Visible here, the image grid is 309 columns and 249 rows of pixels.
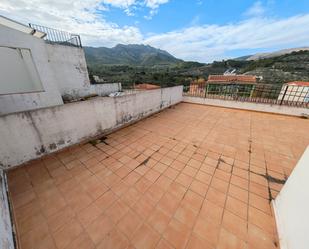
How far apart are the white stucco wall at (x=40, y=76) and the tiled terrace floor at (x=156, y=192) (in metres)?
2.26

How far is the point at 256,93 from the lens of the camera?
596cm

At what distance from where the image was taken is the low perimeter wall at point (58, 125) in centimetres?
222

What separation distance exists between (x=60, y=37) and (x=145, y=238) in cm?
829

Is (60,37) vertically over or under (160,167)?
over

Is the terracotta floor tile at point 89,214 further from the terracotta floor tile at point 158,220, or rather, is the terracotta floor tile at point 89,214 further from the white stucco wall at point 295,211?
the white stucco wall at point 295,211

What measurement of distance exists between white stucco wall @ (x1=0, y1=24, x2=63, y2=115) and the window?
0.14 m

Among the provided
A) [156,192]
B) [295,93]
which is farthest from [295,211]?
[295,93]

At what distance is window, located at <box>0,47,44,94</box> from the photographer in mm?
3508

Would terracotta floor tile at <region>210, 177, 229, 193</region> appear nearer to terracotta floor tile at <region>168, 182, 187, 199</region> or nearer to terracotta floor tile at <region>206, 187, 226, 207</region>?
terracotta floor tile at <region>206, 187, 226, 207</region>

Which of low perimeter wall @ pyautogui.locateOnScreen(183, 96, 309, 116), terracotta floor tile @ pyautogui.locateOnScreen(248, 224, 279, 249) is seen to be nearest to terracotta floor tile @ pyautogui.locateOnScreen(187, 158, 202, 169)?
terracotta floor tile @ pyautogui.locateOnScreen(248, 224, 279, 249)

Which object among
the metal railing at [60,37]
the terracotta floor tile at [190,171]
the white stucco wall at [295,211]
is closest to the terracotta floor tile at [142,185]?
the terracotta floor tile at [190,171]

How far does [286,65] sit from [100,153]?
3821cm

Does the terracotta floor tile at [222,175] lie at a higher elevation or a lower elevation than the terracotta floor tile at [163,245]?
lower

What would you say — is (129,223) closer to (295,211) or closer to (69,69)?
(295,211)
